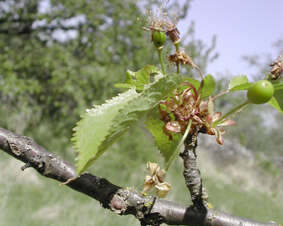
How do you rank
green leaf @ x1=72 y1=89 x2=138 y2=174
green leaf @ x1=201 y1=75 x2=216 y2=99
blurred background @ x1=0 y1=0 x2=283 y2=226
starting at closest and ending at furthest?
green leaf @ x1=72 y1=89 x2=138 y2=174 < green leaf @ x1=201 y1=75 x2=216 y2=99 < blurred background @ x1=0 y1=0 x2=283 y2=226

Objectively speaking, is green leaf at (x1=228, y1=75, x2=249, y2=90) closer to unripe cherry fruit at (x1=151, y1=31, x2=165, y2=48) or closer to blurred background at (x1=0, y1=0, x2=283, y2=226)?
unripe cherry fruit at (x1=151, y1=31, x2=165, y2=48)

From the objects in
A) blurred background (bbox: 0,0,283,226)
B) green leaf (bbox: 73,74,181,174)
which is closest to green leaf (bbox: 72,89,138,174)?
green leaf (bbox: 73,74,181,174)

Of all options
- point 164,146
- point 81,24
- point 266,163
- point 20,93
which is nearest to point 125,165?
point 20,93

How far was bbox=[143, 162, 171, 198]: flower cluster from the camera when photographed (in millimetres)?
486

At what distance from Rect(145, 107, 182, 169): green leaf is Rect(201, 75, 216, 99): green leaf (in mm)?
85

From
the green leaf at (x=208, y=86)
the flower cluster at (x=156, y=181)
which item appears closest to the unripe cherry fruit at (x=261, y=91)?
the green leaf at (x=208, y=86)

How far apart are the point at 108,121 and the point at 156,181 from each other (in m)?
0.13

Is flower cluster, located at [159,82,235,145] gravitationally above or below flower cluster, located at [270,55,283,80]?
below

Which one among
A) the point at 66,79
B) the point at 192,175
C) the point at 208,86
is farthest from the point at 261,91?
the point at 66,79

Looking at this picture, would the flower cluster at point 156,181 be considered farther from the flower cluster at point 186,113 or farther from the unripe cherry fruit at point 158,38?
the unripe cherry fruit at point 158,38

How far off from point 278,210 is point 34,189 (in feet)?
12.8

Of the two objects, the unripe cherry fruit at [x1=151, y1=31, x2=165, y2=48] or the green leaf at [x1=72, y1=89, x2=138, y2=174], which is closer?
the green leaf at [x1=72, y1=89, x2=138, y2=174]

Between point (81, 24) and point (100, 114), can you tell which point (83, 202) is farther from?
point (100, 114)

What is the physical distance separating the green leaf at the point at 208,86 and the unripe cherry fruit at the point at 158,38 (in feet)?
0.37
